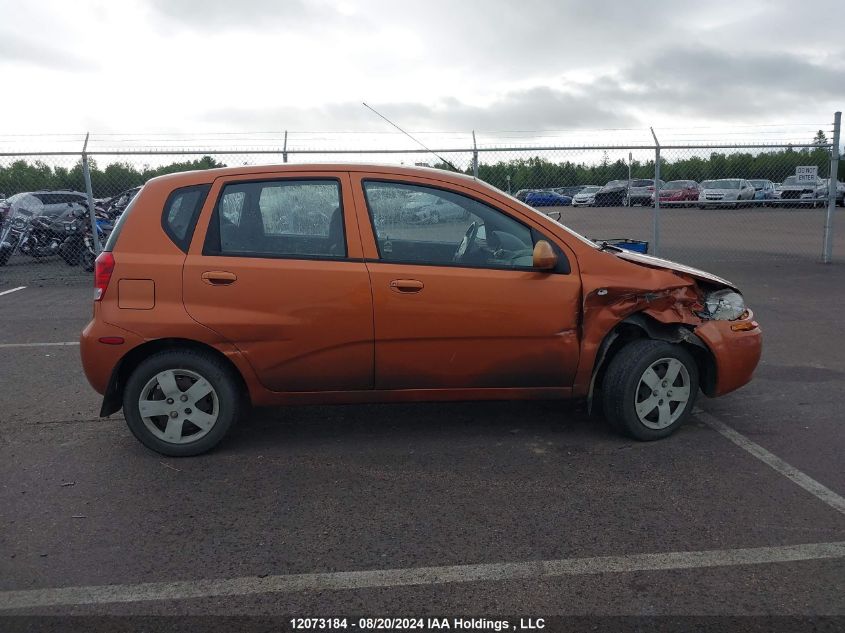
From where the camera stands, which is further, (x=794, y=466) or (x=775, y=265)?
(x=775, y=265)

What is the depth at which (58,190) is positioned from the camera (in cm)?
1698

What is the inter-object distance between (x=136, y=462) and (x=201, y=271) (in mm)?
1202

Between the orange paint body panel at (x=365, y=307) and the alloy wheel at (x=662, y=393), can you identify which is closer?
the orange paint body panel at (x=365, y=307)

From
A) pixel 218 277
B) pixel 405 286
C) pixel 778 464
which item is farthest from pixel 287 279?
pixel 778 464

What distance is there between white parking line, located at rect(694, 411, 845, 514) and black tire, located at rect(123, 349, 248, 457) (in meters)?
3.04

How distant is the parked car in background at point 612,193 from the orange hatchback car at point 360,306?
1250 cm

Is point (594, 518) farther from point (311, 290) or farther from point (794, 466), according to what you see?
point (311, 290)

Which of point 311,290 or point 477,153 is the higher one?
point 477,153

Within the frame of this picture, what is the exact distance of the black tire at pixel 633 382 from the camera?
4.57 m

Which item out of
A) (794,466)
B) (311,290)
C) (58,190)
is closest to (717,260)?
(794,466)

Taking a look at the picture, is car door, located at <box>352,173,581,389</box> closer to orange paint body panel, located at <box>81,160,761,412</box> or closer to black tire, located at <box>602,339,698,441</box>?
orange paint body panel, located at <box>81,160,761,412</box>

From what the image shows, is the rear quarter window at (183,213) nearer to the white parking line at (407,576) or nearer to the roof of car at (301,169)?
the roof of car at (301,169)

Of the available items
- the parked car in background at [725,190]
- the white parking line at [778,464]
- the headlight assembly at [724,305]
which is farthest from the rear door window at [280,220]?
the parked car in background at [725,190]

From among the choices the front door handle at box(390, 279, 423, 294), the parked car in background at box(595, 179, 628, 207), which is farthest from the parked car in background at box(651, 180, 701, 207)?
the front door handle at box(390, 279, 423, 294)
